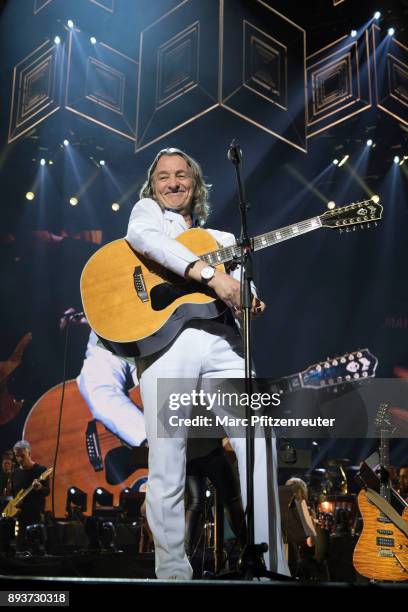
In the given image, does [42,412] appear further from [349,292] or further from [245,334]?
[245,334]

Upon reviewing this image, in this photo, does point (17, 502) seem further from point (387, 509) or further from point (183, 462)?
point (183, 462)

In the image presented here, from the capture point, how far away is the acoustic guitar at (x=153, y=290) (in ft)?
10.3

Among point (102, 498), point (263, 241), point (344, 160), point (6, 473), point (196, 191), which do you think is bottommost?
point (102, 498)

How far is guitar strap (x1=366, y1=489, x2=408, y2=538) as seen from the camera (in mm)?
4664

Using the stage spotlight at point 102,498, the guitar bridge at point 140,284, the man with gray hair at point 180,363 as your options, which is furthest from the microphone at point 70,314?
the guitar bridge at point 140,284

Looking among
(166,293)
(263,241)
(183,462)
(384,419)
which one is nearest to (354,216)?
(263,241)

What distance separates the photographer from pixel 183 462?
3031 millimetres

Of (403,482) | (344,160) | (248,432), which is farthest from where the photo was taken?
(344,160)

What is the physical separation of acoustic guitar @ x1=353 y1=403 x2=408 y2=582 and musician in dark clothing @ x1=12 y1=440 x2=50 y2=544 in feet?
13.8

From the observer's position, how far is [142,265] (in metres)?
3.41

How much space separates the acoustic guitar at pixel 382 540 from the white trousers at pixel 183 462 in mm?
2292

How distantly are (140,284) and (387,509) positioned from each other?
2939 mm

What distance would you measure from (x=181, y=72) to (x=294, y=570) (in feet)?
18.6

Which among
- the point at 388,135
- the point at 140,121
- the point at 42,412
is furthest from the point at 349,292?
the point at 42,412
